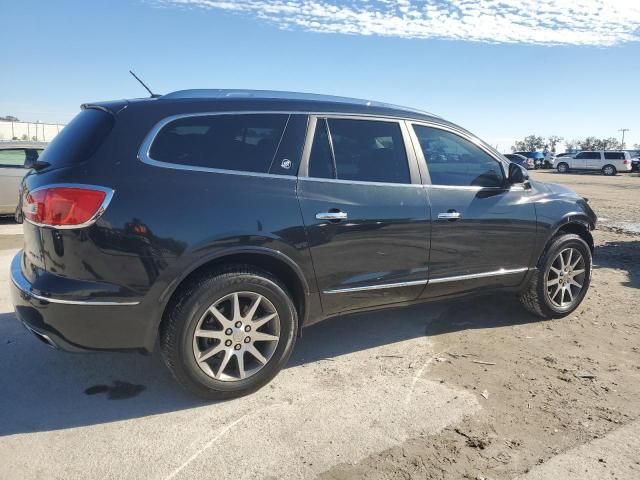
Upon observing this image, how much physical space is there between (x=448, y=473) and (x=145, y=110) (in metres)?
2.65

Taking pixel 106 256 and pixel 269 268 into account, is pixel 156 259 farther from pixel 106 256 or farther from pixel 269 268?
pixel 269 268

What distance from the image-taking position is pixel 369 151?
12.5ft

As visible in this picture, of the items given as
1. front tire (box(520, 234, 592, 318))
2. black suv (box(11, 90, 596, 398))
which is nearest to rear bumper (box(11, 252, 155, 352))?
black suv (box(11, 90, 596, 398))

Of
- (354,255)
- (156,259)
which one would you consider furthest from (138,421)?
(354,255)

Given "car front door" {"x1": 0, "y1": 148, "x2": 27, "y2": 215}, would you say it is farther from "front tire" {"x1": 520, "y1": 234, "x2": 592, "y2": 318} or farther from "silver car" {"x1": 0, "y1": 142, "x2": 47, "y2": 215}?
"front tire" {"x1": 520, "y1": 234, "x2": 592, "y2": 318}

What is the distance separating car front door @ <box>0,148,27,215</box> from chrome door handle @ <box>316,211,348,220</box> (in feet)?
27.2

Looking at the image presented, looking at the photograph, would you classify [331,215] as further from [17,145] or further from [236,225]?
[17,145]

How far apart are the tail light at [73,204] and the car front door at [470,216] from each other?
2338 millimetres

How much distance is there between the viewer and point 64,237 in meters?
2.83

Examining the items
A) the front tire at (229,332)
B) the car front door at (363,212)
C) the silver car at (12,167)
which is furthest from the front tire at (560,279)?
the silver car at (12,167)

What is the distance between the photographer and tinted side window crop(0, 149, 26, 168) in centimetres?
972

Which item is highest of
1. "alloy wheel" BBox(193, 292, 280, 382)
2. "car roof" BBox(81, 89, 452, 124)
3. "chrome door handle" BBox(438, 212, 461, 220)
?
"car roof" BBox(81, 89, 452, 124)

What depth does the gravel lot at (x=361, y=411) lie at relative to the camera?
8.77 feet

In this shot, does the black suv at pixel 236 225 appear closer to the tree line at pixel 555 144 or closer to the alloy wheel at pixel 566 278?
the alloy wheel at pixel 566 278
